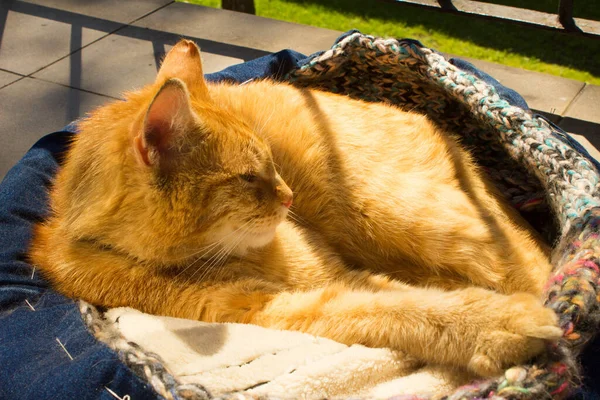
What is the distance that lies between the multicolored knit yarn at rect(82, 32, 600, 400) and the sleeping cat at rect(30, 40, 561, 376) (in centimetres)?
10

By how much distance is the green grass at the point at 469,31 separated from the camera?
5.21m

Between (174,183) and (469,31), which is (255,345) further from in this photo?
(469,31)

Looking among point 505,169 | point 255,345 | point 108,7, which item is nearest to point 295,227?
point 255,345

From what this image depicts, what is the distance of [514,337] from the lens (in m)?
1.66

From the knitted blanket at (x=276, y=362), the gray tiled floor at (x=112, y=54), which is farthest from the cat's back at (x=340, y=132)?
the gray tiled floor at (x=112, y=54)

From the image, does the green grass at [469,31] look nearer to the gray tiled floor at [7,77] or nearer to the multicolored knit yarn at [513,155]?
the multicolored knit yarn at [513,155]

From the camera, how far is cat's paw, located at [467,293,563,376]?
5.42 ft

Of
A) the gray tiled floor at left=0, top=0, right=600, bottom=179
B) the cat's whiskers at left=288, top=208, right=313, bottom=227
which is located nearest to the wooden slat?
the gray tiled floor at left=0, top=0, right=600, bottom=179

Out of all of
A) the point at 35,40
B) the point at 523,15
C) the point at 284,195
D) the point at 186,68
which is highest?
the point at 523,15

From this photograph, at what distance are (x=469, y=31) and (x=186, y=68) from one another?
4304mm

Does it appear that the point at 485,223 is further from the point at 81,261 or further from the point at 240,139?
the point at 81,261

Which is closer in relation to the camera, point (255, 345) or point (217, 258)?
point (255, 345)

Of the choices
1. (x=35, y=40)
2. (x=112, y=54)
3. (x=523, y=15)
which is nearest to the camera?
(x=523, y=15)

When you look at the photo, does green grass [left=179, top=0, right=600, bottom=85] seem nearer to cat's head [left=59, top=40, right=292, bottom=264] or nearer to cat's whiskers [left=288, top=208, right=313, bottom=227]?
A: cat's whiskers [left=288, top=208, right=313, bottom=227]
